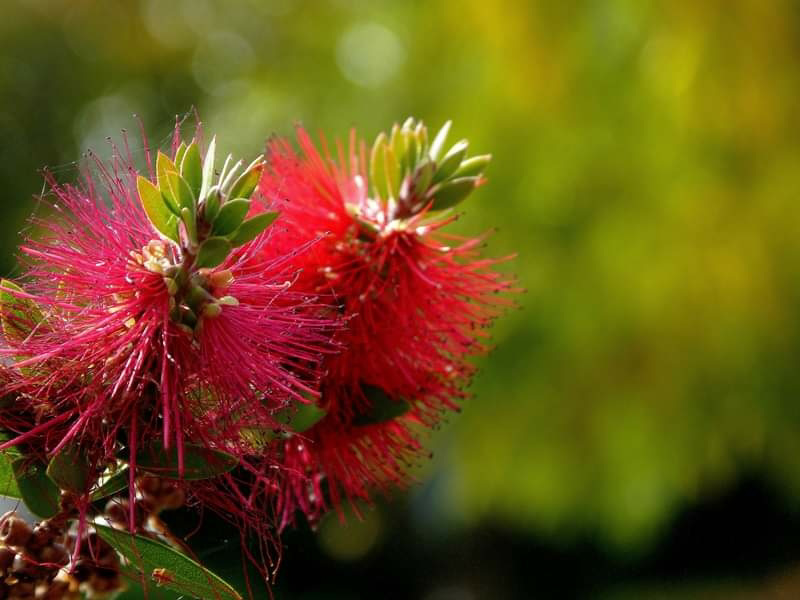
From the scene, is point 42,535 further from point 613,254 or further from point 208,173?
point 613,254

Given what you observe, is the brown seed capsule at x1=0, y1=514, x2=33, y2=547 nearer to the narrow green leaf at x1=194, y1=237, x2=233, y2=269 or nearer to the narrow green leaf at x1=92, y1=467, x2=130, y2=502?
the narrow green leaf at x1=92, y1=467, x2=130, y2=502

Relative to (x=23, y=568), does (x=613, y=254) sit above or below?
above

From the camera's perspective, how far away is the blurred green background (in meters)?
3.17

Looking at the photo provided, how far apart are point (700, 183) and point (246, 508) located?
2.76 metres

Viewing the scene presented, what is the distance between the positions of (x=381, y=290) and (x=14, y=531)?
32 cm

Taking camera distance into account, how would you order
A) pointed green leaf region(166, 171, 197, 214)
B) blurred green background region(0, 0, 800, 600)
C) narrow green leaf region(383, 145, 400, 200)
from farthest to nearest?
blurred green background region(0, 0, 800, 600) → narrow green leaf region(383, 145, 400, 200) → pointed green leaf region(166, 171, 197, 214)

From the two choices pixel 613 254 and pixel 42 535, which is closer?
pixel 42 535

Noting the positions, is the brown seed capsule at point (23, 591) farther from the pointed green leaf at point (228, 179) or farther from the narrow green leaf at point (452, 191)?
the narrow green leaf at point (452, 191)

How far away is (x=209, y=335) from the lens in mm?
630

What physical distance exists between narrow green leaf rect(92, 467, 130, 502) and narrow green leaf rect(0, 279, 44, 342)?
11 cm

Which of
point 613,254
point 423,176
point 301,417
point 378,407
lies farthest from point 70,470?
point 613,254

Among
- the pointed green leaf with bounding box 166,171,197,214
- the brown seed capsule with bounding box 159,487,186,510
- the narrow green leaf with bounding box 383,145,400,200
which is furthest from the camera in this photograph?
the narrow green leaf with bounding box 383,145,400,200

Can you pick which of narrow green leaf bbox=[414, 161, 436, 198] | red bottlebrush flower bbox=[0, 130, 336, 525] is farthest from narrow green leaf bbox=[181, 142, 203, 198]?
narrow green leaf bbox=[414, 161, 436, 198]

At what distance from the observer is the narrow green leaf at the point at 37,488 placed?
60 cm
